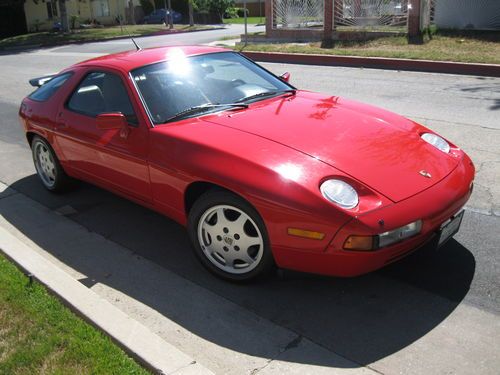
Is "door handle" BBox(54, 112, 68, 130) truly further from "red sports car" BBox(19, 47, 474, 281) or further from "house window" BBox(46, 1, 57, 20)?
"house window" BBox(46, 1, 57, 20)

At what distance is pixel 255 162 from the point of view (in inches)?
129

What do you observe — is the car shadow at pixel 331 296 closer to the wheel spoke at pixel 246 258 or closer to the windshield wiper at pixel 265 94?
the wheel spoke at pixel 246 258

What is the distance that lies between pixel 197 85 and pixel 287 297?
1.83m

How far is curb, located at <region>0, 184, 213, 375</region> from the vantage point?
268 centimetres

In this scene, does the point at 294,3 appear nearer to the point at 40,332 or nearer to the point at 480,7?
the point at 480,7

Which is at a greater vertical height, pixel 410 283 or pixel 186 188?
pixel 186 188

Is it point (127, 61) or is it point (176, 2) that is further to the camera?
point (176, 2)

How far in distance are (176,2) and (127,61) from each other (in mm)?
50451

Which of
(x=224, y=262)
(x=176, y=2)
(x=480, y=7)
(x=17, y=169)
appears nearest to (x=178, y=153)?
(x=224, y=262)

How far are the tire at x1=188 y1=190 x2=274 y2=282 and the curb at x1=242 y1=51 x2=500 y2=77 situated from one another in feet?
33.8

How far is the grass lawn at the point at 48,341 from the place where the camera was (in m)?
2.72

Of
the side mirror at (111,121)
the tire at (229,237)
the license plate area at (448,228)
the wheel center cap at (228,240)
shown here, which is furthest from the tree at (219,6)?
the license plate area at (448,228)

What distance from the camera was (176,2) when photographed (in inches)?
2037

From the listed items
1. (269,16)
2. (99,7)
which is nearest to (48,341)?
(269,16)
